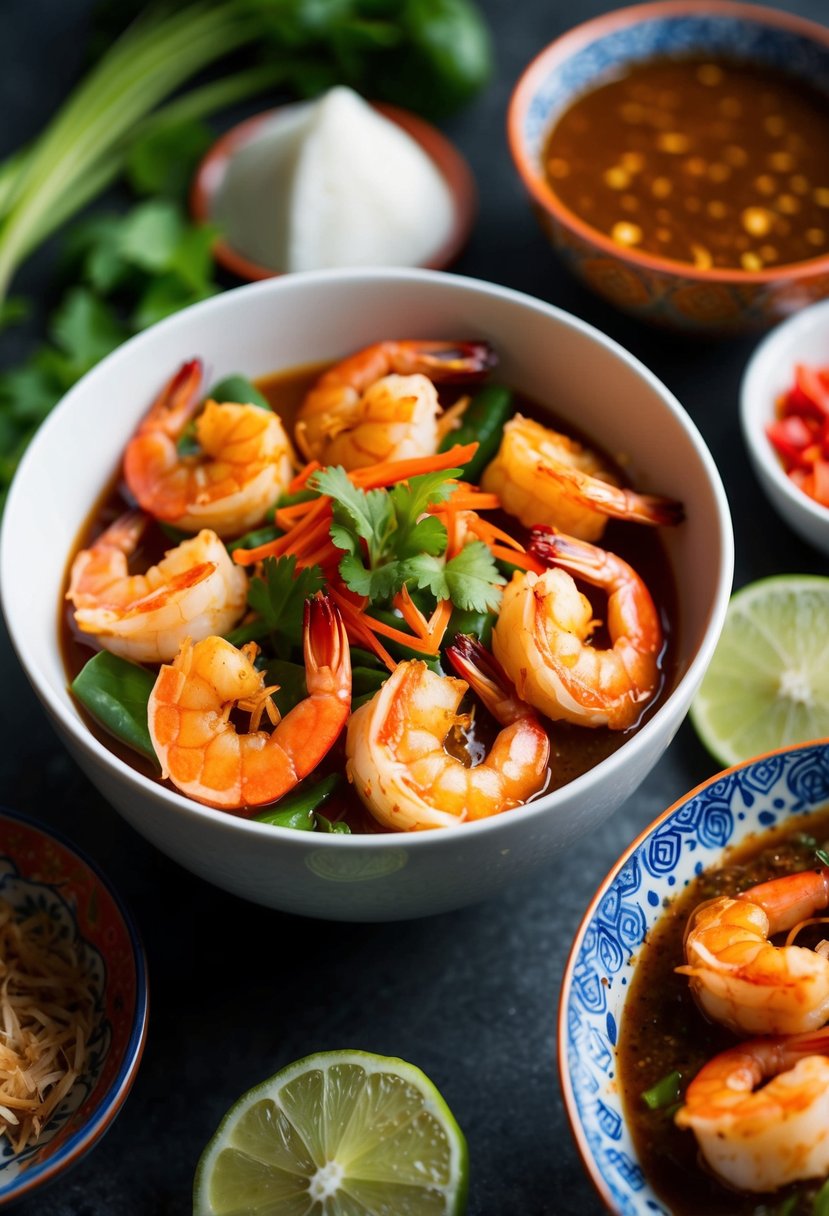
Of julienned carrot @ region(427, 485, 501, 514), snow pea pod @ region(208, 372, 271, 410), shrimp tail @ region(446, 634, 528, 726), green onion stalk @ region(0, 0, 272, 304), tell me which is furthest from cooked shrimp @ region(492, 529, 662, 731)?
green onion stalk @ region(0, 0, 272, 304)

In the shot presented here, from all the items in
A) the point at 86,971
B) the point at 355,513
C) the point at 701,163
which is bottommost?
the point at 86,971

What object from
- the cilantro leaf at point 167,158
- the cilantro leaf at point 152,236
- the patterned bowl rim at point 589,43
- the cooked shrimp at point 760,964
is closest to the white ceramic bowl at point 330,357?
the cooked shrimp at point 760,964

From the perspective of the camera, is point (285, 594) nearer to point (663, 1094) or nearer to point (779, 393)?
point (663, 1094)

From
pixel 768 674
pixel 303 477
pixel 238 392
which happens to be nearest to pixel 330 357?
pixel 238 392

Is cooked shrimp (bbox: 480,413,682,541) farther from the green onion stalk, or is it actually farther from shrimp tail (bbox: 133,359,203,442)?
the green onion stalk

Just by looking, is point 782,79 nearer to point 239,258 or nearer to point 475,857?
point 239,258

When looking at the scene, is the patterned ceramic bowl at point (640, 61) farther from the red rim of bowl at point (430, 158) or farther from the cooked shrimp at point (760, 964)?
the cooked shrimp at point (760, 964)
